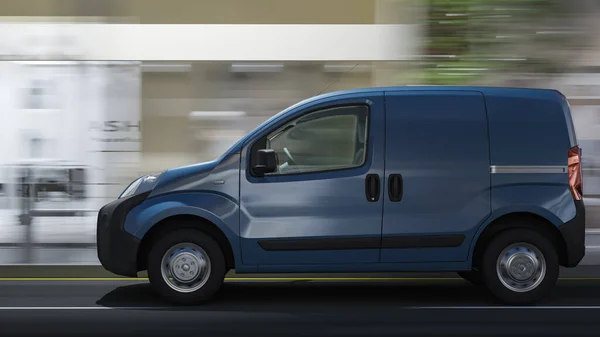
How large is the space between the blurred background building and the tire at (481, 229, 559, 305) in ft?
18.9

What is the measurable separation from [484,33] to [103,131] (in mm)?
5351

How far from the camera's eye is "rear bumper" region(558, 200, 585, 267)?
26.6 ft

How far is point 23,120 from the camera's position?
552 inches

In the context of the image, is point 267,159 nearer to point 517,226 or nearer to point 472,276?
point 517,226

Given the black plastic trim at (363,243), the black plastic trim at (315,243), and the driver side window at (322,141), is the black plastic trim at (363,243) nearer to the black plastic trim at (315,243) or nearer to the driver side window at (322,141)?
the black plastic trim at (315,243)

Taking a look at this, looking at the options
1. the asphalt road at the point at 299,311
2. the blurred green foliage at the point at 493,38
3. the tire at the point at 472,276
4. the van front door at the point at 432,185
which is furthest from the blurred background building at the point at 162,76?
the van front door at the point at 432,185

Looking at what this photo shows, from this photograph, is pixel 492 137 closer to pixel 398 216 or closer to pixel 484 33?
pixel 398 216

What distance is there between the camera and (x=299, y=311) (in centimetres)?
780

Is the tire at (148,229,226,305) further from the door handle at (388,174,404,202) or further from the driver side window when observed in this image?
the door handle at (388,174,404,202)

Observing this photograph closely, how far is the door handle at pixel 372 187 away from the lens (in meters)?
7.98

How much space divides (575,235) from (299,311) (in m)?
2.31

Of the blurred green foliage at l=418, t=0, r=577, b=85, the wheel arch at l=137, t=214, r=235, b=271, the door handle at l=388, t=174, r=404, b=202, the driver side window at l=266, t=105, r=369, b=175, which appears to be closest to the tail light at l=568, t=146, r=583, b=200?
the door handle at l=388, t=174, r=404, b=202

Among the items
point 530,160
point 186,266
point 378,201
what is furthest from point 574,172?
point 186,266

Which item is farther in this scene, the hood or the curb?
the curb
